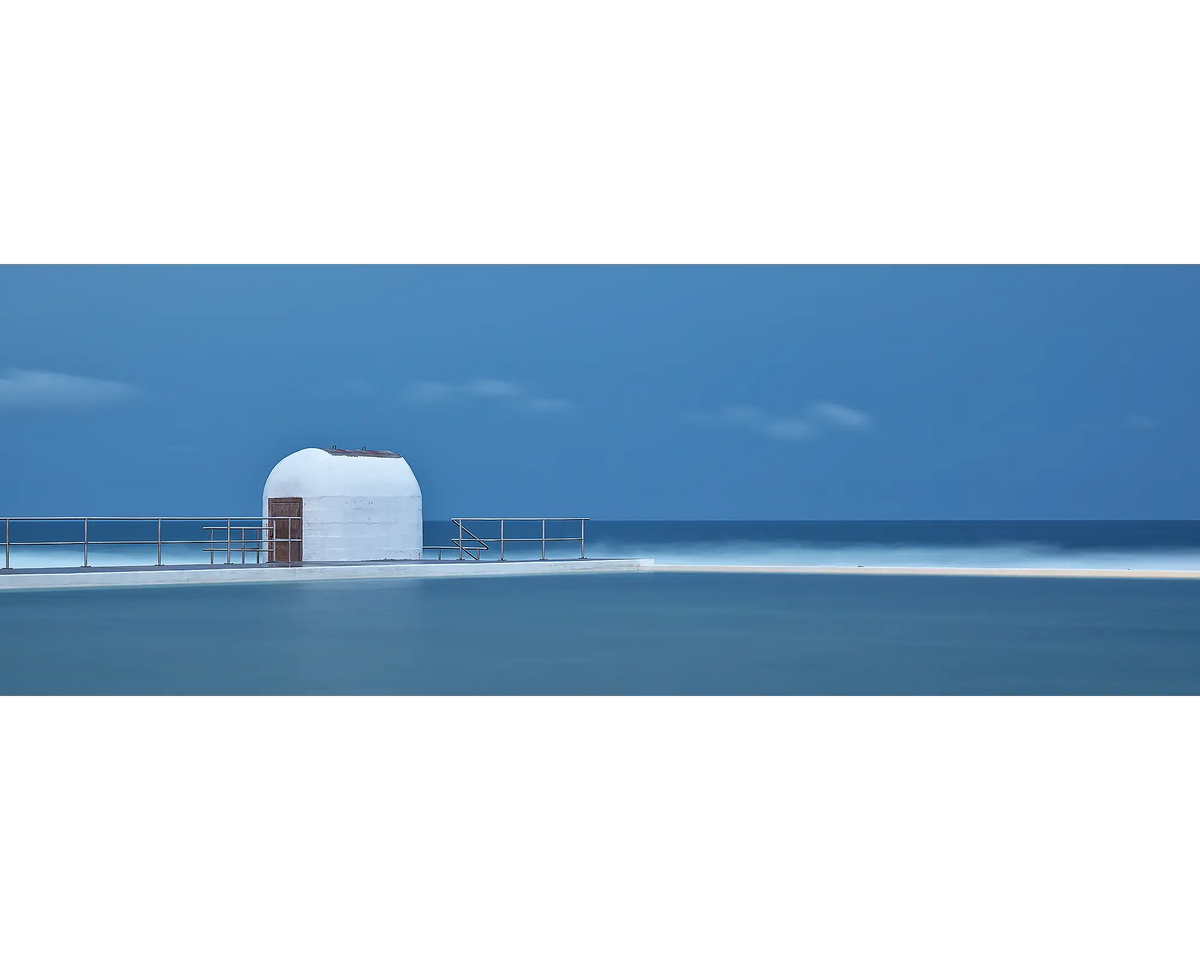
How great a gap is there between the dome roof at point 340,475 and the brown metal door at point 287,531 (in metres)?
0.16

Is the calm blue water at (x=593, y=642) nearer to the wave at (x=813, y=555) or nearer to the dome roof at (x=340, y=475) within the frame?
the dome roof at (x=340, y=475)

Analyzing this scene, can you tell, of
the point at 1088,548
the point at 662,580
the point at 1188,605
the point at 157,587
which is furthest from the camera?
the point at 1088,548

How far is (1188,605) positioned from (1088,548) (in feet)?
160

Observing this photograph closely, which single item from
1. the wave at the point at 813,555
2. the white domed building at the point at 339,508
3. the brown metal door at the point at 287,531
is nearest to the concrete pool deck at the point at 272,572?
the white domed building at the point at 339,508

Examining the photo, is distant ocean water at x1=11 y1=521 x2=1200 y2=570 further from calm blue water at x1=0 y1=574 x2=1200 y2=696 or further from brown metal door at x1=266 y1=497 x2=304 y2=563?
calm blue water at x1=0 y1=574 x2=1200 y2=696

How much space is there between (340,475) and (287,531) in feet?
4.43

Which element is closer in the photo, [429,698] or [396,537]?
[429,698]

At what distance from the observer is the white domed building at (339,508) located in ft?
68.8

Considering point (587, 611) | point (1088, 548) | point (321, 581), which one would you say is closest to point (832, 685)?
point (587, 611)

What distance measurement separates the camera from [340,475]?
2112 cm

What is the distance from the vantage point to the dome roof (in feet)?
68.9
